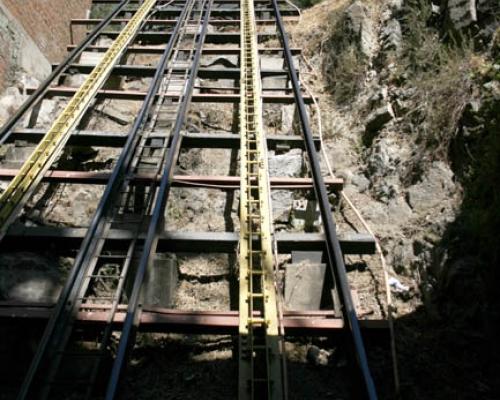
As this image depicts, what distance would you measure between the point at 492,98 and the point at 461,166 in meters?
0.68

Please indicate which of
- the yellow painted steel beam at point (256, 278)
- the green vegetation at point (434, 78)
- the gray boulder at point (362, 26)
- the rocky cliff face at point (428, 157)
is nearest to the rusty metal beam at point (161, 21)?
the rocky cliff face at point (428, 157)

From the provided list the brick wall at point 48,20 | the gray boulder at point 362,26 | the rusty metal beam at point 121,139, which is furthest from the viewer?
the brick wall at point 48,20

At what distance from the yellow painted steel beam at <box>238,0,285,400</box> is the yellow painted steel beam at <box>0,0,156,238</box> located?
5.84 feet

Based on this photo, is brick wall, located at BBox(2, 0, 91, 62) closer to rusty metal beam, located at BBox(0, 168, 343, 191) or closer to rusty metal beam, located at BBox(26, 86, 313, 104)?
rusty metal beam, located at BBox(26, 86, 313, 104)

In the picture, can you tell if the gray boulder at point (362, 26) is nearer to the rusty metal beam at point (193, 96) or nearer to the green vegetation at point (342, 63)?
the green vegetation at point (342, 63)

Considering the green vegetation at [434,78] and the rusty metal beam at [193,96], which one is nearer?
the green vegetation at [434,78]

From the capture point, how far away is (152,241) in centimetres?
326

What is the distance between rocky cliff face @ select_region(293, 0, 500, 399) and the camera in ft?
10.1

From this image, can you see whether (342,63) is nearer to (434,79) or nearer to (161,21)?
(434,79)

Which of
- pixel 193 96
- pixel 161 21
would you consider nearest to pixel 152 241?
pixel 193 96

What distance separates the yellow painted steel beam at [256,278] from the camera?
2553 mm

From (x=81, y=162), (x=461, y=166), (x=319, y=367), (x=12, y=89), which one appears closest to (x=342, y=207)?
(x=461, y=166)

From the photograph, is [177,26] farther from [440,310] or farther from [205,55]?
[440,310]

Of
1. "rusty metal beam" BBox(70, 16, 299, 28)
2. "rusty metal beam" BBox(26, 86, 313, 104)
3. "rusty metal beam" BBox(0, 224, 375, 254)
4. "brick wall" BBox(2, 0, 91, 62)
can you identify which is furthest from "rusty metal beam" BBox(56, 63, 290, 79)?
"rusty metal beam" BBox(0, 224, 375, 254)
